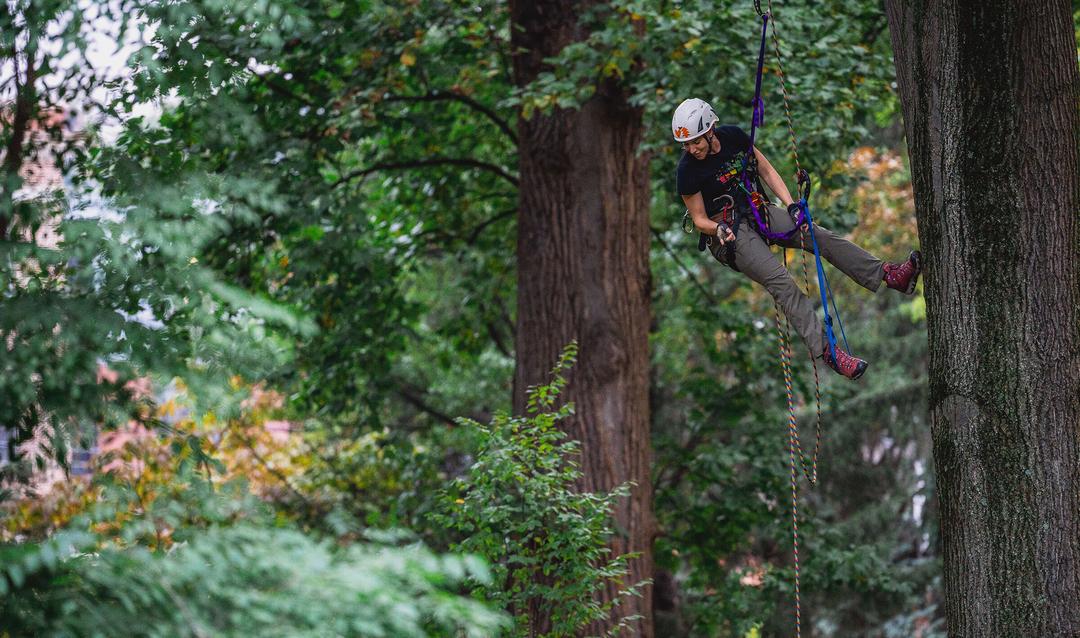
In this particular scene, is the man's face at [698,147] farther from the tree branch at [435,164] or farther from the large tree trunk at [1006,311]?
the tree branch at [435,164]

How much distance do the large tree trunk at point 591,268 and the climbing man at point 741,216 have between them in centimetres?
207

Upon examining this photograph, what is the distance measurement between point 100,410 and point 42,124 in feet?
6.27

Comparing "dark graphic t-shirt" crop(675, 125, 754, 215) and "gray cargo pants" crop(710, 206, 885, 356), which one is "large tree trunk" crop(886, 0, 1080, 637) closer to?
"gray cargo pants" crop(710, 206, 885, 356)

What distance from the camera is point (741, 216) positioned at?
20.9 ft

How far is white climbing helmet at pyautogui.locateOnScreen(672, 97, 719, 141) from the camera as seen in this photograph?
625cm

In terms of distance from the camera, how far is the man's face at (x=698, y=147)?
20.9 feet

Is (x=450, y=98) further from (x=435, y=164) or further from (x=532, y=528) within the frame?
(x=532, y=528)

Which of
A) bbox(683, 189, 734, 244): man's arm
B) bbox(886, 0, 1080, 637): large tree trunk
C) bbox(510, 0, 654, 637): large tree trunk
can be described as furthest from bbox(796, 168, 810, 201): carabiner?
bbox(510, 0, 654, 637): large tree trunk

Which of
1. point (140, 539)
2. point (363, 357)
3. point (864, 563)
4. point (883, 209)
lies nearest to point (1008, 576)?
point (140, 539)

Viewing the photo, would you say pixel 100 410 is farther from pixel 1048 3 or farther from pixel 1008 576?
pixel 1048 3

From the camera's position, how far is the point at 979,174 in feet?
15.2

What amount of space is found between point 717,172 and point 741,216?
0.30 m

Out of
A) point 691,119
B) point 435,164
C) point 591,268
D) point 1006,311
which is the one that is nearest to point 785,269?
point 691,119

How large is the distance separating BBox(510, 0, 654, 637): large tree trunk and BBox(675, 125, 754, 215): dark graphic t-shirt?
2.21 m
